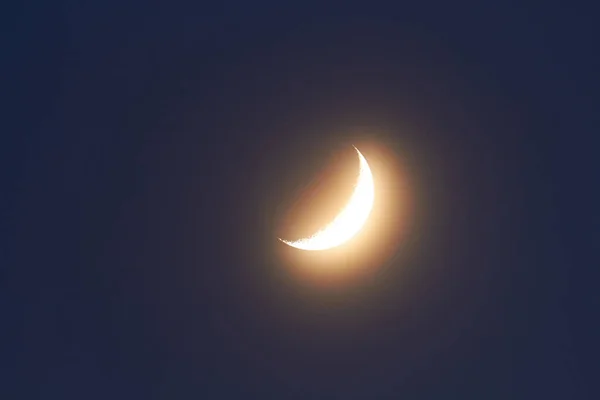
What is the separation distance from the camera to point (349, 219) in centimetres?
1133

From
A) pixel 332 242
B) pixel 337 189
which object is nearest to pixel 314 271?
pixel 332 242

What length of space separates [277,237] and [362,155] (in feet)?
6.74

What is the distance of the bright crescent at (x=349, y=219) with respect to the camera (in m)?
11.3

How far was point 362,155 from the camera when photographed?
1139cm

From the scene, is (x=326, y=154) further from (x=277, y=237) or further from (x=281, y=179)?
(x=277, y=237)

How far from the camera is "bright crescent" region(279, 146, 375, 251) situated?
37.0ft

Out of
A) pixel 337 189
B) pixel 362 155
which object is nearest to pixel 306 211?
pixel 337 189

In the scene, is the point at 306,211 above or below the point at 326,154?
below

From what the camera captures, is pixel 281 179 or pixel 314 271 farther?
pixel 314 271

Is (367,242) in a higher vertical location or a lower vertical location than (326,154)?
lower

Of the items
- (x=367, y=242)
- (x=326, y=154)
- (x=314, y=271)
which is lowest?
(x=314, y=271)

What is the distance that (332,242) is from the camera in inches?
448

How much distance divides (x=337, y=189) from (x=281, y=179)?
0.98m

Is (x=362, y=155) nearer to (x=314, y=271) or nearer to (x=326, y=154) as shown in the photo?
(x=326, y=154)
